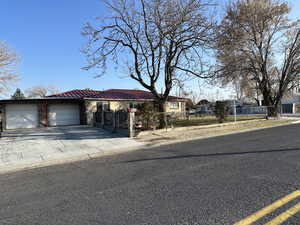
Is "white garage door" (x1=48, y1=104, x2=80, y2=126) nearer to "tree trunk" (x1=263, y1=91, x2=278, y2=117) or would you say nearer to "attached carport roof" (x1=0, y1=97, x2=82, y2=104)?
"attached carport roof" (x1=0, y1=97, x2=82, y2=104)

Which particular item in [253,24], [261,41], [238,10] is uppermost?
[238,10]

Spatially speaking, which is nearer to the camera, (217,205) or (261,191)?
(217,205)

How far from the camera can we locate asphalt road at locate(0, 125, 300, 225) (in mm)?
2838

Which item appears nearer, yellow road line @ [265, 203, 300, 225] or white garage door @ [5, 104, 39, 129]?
yellow road line @ [265, 203, 300, 225]

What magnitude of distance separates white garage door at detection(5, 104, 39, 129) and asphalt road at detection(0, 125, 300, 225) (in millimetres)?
14850

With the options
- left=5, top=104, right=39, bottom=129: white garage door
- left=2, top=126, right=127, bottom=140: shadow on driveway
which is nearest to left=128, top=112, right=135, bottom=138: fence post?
left=2, top=126, right=127, bottom=140: shadow on driveway

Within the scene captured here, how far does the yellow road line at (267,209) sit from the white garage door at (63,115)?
19395mm

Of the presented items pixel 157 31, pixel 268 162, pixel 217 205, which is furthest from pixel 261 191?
pixel 157 31

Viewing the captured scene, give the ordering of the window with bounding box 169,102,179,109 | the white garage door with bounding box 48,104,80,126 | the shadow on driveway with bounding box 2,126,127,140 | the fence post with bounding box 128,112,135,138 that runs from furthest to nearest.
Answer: the window with bounding box 169,102,179,109, the white garage door with bounding box 48,104,80,126, the shadow on driveway with bounding box 2,126,127,140, the fence post with bounding box 128,112,135,138

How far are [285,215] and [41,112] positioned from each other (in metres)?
20.3

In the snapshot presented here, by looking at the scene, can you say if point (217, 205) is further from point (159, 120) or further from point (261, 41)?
point (261, 41)

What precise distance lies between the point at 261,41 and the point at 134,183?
22.5 meters

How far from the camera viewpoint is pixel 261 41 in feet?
66.0

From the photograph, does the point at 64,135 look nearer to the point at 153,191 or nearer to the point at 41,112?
the point at 41,112
